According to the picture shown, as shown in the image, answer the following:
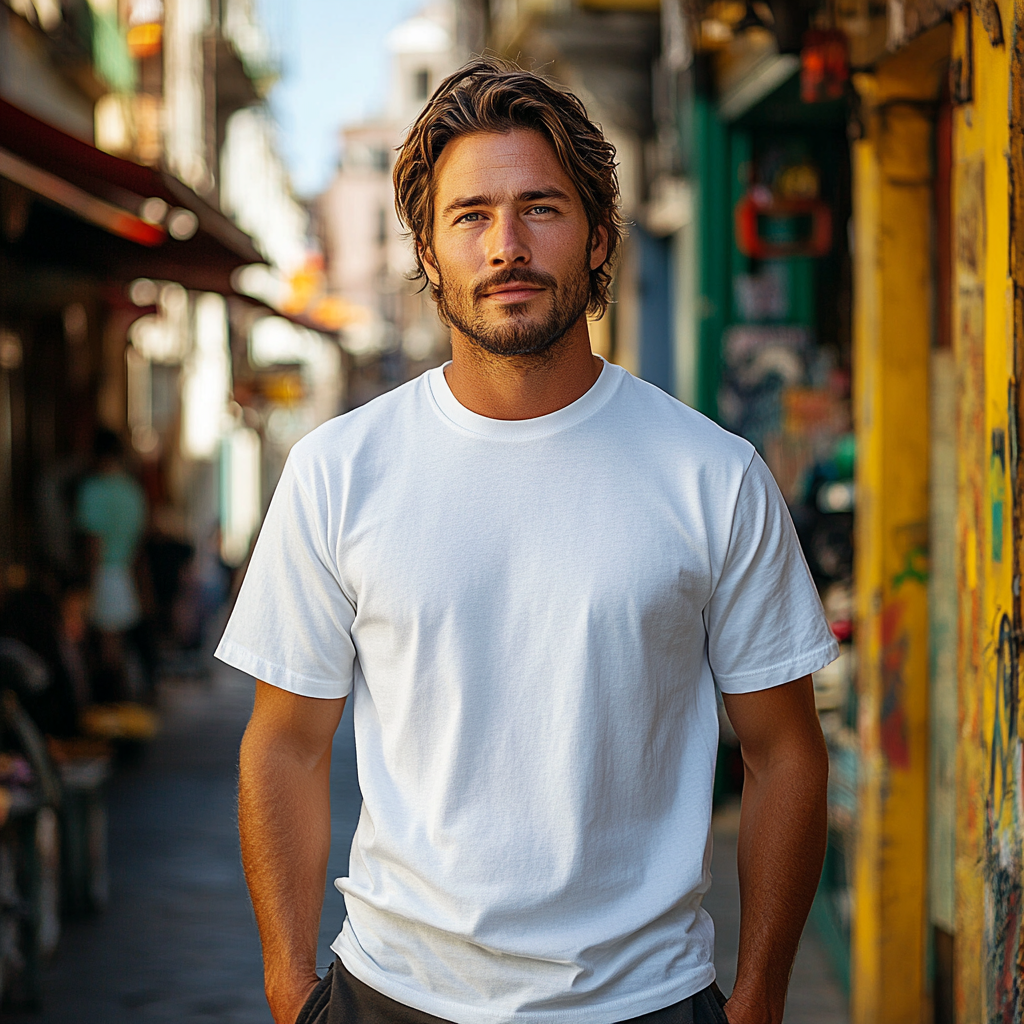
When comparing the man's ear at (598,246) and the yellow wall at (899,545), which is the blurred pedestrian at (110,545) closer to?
the yellow wall at (899,545)

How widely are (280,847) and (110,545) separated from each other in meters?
8.11

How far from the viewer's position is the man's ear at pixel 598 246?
223cm

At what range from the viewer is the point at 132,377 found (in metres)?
15.9

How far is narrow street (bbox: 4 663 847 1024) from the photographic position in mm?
5000

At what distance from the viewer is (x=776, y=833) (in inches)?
84.4

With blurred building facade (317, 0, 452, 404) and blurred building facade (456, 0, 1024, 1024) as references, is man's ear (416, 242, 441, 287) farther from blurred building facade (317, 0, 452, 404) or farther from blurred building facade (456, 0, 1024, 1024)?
blurred building facade (317, 0, 452, 404)

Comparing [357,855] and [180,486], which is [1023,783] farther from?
[180,486]

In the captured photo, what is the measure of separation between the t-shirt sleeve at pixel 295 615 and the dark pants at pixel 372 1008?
418mm

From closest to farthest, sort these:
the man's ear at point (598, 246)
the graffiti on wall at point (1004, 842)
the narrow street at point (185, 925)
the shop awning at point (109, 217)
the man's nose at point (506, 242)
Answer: the man's nose at point (506, 242)
the man's ear at point (598, 246)
the graffiti on wall at point (1004, 842)
the narrow street at point (185, 925)
the shop awning at point (109, 217)

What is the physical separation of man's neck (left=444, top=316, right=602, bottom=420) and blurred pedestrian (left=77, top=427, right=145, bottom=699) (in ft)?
26.7

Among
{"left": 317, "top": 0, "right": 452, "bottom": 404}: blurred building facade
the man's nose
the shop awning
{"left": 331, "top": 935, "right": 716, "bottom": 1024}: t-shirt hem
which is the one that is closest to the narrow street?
the shop awning

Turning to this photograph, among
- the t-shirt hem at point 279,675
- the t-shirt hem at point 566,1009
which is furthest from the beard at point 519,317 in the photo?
the t-shirt hem at point 566,1009

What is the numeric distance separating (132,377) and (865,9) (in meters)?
12.5

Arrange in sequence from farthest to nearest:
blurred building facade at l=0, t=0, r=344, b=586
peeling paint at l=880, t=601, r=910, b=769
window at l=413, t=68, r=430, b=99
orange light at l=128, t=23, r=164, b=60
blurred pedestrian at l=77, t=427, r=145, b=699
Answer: window at l=413, t=68, r=430, b=99 → orange light at l=128, t=23, r=164, b=60 → blurred pedestrian at l=77, t=427, r=145, b=699 → blurred building facade at l=0, t=0, r=344, b=586 → peeling paint at l=880, t=601, r=910, b=769
